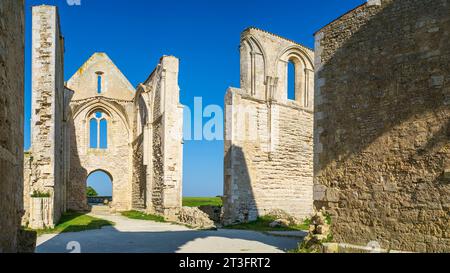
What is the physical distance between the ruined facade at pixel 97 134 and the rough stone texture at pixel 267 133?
3.96 metres

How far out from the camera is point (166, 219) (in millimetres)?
15969

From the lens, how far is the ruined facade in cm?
1253

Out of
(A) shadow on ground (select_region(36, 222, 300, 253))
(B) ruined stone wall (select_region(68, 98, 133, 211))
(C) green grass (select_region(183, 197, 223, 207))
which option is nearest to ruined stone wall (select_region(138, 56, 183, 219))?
(C) green grass (select_region(183, 197, 223, 207))

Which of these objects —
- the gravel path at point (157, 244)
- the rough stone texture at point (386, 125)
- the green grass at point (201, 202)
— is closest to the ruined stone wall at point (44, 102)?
the gravel path at point (157, 244)

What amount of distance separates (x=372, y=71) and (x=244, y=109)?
8.97m

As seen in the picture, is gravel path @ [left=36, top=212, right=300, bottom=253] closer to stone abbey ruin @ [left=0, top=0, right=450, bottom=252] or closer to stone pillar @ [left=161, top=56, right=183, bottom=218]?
stone abbey ruin @ [left=0, top=0, right=450, bottom=252]

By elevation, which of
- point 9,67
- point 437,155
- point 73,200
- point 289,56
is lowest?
point 73,200

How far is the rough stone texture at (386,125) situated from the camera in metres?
5.72

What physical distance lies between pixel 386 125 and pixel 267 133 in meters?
9.68

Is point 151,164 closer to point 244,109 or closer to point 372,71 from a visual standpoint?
point 244,109

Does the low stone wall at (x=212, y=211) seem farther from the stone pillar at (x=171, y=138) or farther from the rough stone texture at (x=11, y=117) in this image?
the rough stone texture at (x=11, y=117)

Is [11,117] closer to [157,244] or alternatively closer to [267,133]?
[157,244]

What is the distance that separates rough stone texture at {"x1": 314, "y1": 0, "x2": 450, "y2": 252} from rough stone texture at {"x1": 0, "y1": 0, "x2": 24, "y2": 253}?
5108 mm
